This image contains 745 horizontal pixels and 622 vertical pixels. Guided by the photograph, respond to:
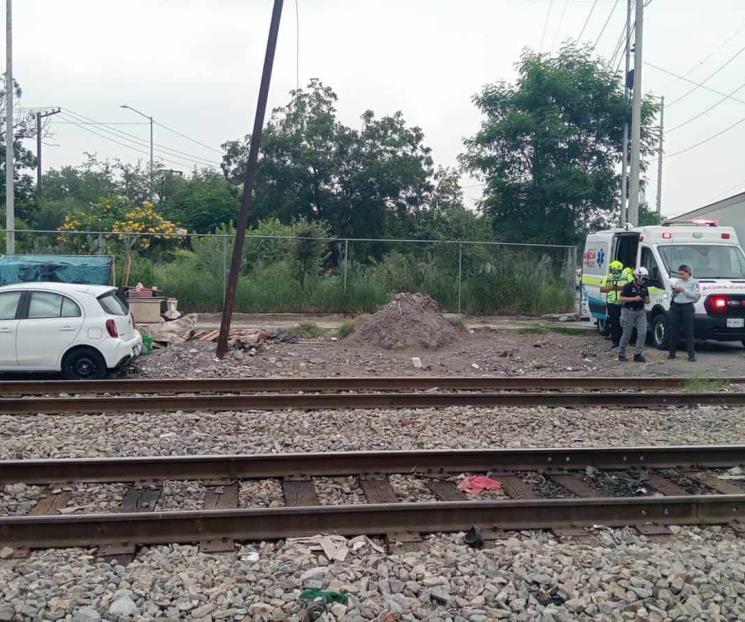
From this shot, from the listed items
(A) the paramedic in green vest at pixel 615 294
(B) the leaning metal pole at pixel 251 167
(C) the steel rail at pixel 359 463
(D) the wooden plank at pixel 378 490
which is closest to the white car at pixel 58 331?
(B) the leaning metal pole at pixel 251 167

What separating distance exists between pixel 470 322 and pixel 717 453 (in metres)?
15.4

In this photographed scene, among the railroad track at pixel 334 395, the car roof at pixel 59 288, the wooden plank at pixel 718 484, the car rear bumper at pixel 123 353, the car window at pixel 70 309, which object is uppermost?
the car roof at pixel 59 288

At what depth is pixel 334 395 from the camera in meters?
10.3

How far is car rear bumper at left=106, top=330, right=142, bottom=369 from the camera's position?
12.2m

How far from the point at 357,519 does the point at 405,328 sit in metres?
11.6

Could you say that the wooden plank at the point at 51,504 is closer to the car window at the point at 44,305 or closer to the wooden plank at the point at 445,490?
the wooden plank at the point at 445,490

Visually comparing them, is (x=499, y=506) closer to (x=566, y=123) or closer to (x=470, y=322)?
(x=470, y=322)

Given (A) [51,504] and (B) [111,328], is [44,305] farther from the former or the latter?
(A) [51,504]

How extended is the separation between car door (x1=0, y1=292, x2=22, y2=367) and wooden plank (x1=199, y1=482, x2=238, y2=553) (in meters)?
6.57

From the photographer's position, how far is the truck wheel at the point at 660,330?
16.6 metres

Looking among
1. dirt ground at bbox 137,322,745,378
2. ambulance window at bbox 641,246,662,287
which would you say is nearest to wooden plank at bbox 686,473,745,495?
dirt ground at bbox 137,322,745,378

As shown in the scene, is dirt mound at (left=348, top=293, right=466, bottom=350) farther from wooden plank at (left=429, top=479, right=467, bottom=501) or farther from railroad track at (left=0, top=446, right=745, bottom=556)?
wooden plank at (left=429, top=479, right=467, bottom=501)

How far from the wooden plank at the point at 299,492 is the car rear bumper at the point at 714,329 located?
1163 cm

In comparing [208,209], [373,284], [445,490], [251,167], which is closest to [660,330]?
[251,167]
